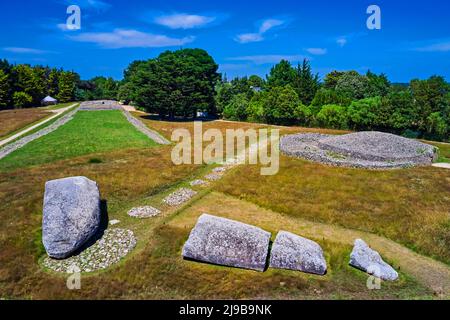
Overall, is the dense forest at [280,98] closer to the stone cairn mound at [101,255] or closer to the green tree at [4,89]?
the green tree at [4,89]

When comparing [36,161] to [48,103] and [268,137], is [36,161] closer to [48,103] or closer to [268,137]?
[268,137]

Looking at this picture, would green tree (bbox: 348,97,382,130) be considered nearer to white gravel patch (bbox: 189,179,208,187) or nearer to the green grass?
the green grass

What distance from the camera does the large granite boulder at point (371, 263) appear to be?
13231mm

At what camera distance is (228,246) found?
14.0 metres

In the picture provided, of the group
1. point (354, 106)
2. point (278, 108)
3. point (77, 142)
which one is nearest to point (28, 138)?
point (77, 142)

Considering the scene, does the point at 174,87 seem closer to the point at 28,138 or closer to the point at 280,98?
the point at 280,98

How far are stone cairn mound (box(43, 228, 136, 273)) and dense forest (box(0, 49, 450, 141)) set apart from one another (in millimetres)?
46833

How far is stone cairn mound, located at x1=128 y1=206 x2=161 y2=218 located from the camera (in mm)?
18812

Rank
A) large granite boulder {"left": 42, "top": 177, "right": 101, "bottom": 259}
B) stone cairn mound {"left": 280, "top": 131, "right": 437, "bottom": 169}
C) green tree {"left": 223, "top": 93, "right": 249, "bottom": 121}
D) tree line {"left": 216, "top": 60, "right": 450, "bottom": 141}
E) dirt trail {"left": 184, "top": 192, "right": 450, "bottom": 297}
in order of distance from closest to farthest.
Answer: dirt trail {"left": 184, "top": 192, "right": 450, "bottom": 297} < large granite boulder {"left": 42, "top": 177, "right": 101, "bottom": 259} < stone cairn mound {"left": 280, "top": 131, "right": 437, "bottom": 169} < tree line {"left": 216, "top": 60, "right": 450, "bottom": 141} < green tree {"left": 223, "top": 93, "right": 249, "bottom": 121}

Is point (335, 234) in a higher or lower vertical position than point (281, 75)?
lower

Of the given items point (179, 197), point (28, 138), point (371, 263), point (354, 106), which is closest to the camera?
point (371, 263)

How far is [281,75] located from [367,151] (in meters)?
59.5

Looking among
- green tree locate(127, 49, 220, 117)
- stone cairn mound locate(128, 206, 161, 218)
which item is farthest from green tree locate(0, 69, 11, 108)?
stone cairn mound locate(128, 206, 161, 218)

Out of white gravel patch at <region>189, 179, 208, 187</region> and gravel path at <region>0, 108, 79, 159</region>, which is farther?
gravel path at <region>0, 108, 79, 159</region>
